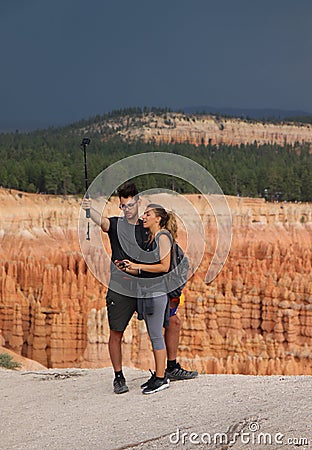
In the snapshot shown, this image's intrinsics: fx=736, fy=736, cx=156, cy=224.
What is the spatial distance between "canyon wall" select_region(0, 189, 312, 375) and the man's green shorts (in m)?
9.25

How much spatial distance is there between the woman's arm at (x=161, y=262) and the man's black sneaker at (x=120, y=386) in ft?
3.77

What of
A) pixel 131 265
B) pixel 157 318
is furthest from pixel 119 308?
pixel 131 265

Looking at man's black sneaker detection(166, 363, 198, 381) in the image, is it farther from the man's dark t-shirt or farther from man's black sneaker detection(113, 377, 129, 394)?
the man's dark t-shirt

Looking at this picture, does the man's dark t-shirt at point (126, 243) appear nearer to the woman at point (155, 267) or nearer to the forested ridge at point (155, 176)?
the woman at point (155, 267)

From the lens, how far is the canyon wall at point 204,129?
9944 centimetres

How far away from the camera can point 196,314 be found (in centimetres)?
2048

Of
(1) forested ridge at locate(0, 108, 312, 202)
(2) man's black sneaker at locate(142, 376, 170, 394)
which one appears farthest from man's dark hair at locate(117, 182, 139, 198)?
(1) forested ridge at locate(0, 108, 312, 202)

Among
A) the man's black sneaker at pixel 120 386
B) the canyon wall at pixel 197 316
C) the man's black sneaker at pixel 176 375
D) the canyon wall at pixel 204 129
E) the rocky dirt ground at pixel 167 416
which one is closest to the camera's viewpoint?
the rocky dirt ground at pixel 167 416

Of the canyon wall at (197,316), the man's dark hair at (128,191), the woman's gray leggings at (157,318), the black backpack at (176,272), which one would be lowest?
the canyon wall at (197,316)

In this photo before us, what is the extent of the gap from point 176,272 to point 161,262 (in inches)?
8.0

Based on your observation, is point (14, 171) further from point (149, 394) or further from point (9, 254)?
point (149, 394)

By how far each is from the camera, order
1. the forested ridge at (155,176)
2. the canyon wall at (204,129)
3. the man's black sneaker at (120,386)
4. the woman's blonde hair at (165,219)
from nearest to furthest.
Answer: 1. the woman's blonde hair at (165,219)
2. the man's black sneaker at (120,386)
3. the forested ridge at (155,176)
4. the canyon wall at (204,129)

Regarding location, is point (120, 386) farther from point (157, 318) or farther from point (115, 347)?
point (157, 318)

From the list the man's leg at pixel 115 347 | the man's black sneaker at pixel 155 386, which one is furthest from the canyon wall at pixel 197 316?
the man's black sneaker at pixel 155 386
